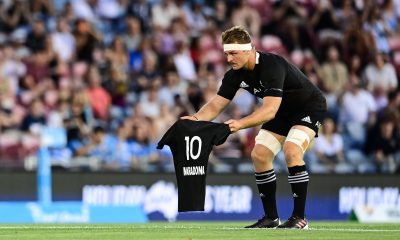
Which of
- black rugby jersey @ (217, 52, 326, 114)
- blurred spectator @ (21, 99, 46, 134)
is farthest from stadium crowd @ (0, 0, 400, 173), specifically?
black rugby jersey @ (217, 52, 326, 114)

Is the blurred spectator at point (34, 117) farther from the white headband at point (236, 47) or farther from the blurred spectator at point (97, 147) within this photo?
the white headband at point (236, 47)

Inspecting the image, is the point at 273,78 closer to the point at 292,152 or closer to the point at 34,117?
the point at 292,152

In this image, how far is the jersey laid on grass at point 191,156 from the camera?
12.3 m

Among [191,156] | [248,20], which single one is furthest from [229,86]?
[248,20]

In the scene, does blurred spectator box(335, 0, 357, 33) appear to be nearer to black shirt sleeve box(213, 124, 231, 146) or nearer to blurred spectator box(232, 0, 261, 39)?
blurred spectator box(232, 0, 261, 39)

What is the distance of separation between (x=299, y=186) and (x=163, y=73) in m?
9.61

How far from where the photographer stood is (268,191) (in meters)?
13.2

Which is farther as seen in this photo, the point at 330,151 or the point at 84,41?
the point at 84,41

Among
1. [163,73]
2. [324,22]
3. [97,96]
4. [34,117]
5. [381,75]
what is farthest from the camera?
[324,22]

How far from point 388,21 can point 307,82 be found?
12884 millimetres

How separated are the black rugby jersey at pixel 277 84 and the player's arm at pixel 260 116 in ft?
0.29

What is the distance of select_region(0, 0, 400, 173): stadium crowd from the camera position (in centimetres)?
1973

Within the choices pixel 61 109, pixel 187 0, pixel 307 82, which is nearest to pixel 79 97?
pixel 61 109

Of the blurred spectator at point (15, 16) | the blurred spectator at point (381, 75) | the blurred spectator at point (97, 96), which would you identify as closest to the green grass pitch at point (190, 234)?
the blurred spectator at point (97, 96)
